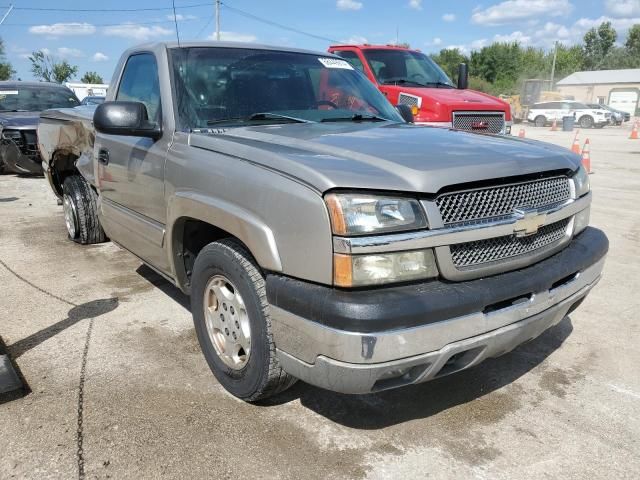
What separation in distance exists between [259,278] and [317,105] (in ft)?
5.07

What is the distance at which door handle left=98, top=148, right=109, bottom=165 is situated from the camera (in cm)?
396

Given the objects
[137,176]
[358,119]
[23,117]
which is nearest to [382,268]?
[358,119]

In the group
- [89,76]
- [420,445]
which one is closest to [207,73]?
[420,445]

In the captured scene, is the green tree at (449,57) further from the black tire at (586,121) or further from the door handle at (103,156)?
the door handle at (103,156)

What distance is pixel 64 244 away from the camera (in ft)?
19.4

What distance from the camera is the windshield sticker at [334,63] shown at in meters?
3.88

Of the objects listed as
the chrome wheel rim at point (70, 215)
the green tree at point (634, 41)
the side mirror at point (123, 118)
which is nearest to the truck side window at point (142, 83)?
the side mirror at point (123, 118)

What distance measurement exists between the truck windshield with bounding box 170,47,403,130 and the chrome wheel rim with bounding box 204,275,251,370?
0.95 metres

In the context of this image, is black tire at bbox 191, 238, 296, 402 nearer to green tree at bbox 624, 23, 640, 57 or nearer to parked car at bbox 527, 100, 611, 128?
parked car at bbox 527, 100, 611, 128

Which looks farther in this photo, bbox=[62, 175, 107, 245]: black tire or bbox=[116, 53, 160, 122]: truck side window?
bbox=[62, 175, 107, 245]: black tire

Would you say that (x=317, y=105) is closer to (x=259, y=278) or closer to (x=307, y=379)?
(x=259, y=278)

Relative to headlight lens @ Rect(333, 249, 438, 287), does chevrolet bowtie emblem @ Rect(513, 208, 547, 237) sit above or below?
above

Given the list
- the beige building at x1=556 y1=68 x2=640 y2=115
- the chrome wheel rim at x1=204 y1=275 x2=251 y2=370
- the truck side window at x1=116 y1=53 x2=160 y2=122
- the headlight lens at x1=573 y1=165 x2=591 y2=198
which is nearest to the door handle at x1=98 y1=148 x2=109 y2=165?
the truck side window at x1=116 y1=53 x2=160 y2=122

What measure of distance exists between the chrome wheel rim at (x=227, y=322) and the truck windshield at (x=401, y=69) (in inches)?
262
